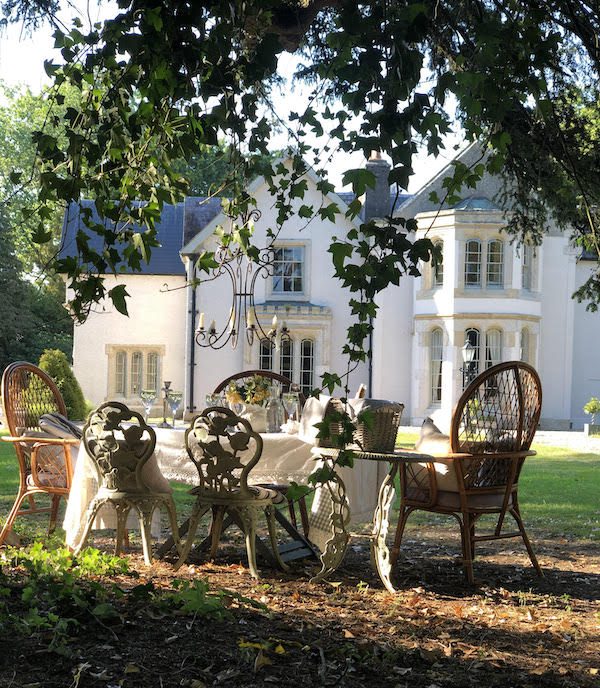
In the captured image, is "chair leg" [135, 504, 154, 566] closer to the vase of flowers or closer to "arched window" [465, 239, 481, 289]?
the vase of flowers

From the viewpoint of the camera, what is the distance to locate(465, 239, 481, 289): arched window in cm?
2448

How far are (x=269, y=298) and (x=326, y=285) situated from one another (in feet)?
4.89

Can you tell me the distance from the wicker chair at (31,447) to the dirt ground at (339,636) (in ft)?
3.55

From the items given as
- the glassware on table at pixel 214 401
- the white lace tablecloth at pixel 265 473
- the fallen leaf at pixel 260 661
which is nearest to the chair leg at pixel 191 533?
the white lace tablecloth at pixel 265 473

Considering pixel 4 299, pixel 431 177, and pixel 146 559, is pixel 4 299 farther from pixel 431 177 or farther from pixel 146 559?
pixel 146 559

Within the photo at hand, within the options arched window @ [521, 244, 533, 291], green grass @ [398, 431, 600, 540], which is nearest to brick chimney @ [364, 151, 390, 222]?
arched window @ [521, 244, 533, 291]

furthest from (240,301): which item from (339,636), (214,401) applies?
(339,636)

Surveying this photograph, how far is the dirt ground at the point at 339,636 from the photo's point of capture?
3.61 metres

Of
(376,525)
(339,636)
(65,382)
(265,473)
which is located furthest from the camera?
(65,382)

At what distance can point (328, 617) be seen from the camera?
15.7 ft

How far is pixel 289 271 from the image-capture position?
79.8 ft

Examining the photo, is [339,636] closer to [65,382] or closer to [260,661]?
[260,661]

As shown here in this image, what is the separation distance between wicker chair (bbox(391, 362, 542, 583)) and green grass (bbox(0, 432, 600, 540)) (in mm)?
2513

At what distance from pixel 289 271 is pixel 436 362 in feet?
14.5
